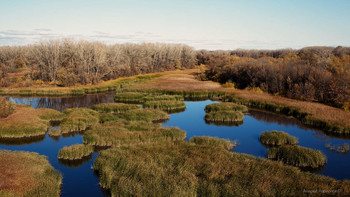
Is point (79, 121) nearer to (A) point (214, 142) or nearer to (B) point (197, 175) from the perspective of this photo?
(A) point (214, 142)

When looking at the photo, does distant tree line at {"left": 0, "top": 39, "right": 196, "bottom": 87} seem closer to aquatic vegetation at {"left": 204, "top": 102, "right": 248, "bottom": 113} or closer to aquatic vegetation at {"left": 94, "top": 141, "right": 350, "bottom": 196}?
aquatic vegetation at {"left": 204, "top": 102, "right": 248, "bottom": 113}

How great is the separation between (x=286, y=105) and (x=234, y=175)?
22.2 m

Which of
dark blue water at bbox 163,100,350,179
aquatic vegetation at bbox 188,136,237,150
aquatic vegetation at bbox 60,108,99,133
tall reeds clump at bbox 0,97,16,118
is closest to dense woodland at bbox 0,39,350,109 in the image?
dark blue water at bbox 163,100,350,179

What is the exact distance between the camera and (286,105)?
32.5 m

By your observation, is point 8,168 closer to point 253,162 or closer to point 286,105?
point 253,162

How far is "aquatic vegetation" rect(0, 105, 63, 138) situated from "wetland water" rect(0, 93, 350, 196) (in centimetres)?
125

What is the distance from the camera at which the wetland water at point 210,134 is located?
1501 cm

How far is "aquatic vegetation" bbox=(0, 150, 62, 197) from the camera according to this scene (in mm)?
11945

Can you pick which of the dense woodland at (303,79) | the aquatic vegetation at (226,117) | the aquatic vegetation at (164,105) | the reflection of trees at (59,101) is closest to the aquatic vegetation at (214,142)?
the aquatic vegetation at (226,117)

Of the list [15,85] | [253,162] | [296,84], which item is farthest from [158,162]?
[15,85]

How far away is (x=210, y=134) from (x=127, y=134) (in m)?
7.35

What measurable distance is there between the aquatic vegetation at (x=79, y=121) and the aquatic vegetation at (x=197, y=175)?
8.58 metres

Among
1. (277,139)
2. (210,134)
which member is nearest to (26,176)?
(210,134)

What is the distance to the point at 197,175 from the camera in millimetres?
13602
